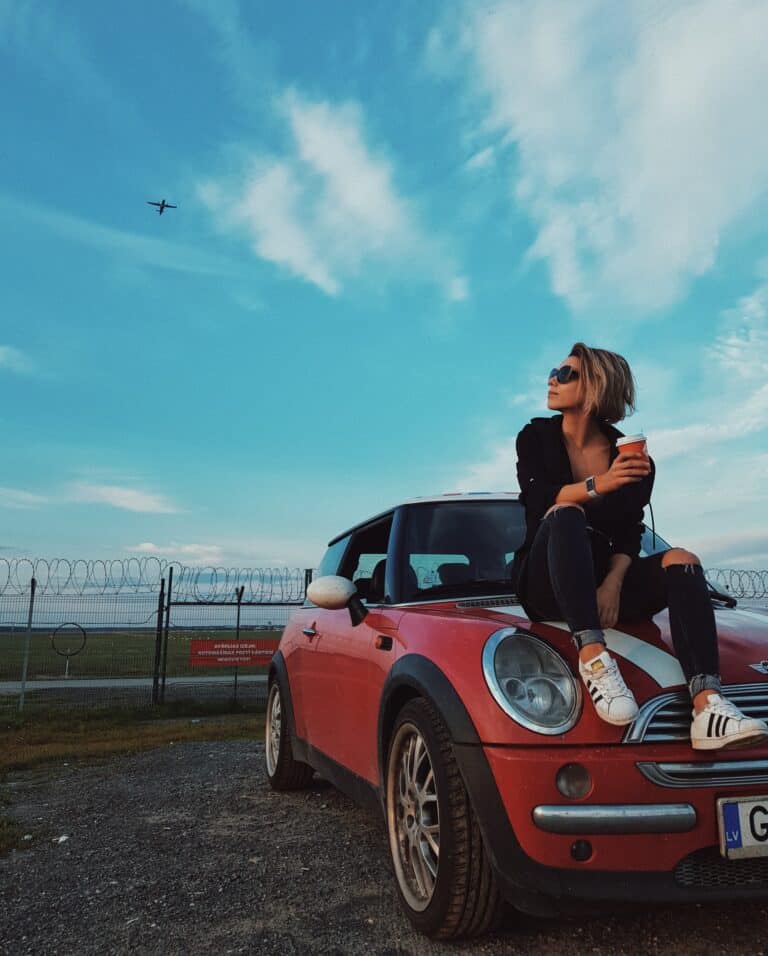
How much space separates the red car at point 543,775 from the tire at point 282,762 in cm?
192

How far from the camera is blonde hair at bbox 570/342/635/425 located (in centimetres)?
288

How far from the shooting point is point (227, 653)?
1271 cm

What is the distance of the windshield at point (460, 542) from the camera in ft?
11.6

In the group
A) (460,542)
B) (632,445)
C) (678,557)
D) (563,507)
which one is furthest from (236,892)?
(632,445)

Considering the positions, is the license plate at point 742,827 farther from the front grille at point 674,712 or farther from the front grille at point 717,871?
the front grille at point 674,712

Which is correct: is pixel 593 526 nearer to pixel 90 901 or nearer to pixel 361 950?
pixel 361 950

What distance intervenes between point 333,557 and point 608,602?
8.83ft

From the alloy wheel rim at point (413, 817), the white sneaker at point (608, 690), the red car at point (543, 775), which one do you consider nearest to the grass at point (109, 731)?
the alloy wheel rim at point (413, 817)

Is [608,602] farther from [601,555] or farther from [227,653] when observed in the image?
[227,653]

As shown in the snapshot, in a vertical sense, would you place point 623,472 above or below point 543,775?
above

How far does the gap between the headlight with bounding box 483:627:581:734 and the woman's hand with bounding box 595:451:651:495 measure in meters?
0.57

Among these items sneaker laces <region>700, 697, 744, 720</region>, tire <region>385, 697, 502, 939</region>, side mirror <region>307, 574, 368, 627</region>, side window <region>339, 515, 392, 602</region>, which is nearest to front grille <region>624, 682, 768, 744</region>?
sneaker laces <region>700, 697, 744, 720</region>

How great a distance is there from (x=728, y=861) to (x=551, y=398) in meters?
1.64

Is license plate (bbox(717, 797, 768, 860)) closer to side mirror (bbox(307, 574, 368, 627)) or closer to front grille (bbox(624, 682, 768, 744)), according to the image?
front grille (bbox(624, 682, 768, 744))
